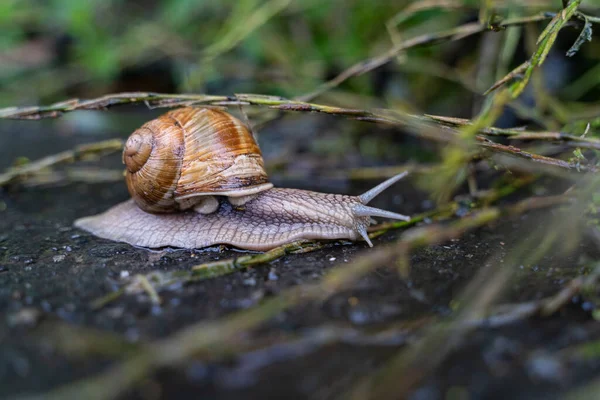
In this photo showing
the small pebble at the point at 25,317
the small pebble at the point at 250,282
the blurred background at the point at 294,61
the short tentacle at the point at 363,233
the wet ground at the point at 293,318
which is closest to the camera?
the wet ground at the point at 293,318

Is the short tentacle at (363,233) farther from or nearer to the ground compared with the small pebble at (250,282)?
nearer to the ground

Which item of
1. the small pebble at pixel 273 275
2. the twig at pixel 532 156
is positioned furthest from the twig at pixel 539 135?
the small pebble at pixel 273 275

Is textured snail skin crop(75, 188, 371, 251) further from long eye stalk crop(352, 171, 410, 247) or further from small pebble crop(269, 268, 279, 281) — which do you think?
small pebble crop(269, 268, 279, 281)

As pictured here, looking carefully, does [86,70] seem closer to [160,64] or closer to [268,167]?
[160,64]

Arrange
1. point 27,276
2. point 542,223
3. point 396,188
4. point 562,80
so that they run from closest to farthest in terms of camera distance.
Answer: point 27,276 → point 542,223 → point 396,188 → point 562,80

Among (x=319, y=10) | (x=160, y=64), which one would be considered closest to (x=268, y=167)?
(x=319, y=10)

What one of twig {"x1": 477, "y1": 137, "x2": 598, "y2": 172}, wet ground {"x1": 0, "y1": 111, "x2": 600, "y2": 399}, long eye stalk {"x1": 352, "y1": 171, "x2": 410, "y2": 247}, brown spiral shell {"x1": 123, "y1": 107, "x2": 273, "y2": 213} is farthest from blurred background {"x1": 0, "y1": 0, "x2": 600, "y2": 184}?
wet ground {"x1": 0, "y1": 111, "x2": 600, "y2": 399}

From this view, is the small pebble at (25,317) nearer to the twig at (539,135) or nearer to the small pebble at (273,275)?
the small pebble at (273,275)
